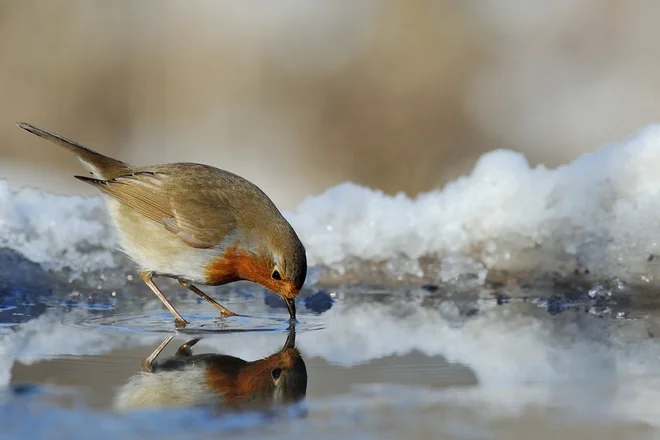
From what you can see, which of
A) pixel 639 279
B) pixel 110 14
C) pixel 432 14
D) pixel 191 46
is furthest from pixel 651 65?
pixel 639 279

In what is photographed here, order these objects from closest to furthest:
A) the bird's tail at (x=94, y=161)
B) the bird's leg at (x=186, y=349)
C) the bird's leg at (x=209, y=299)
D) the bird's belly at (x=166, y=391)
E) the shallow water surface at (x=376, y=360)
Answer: the shallow water surface at (x=376, y=360)
the bird's belly at (x=166, y=391)
the bird's leg at (x=186, y=349)
the bird's leg at (x=209, y=299)
the bird's tail at (x=94, y=161)

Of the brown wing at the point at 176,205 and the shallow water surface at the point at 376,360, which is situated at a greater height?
the brown wing at the point at 176,205

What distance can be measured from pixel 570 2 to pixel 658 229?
6.70 meters

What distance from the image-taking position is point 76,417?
293 cm

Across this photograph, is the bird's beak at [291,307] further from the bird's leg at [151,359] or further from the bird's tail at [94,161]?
the bird's tail at [94,161]

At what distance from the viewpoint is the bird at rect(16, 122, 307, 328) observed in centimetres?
498

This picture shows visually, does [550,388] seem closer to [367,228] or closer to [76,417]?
[76,417]

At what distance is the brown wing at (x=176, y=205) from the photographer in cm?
521

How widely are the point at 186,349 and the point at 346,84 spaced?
25.8ft

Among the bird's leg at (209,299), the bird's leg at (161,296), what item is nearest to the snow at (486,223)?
the bird's leg at (161,296)

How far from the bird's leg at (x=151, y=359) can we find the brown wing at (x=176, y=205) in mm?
1101

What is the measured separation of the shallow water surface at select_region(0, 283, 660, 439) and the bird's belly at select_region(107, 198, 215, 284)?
20cm

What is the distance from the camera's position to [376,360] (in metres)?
3.83

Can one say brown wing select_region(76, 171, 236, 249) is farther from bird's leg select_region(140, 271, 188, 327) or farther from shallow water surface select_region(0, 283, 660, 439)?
shallow water surface select_region(0, 283, 660, 439)
